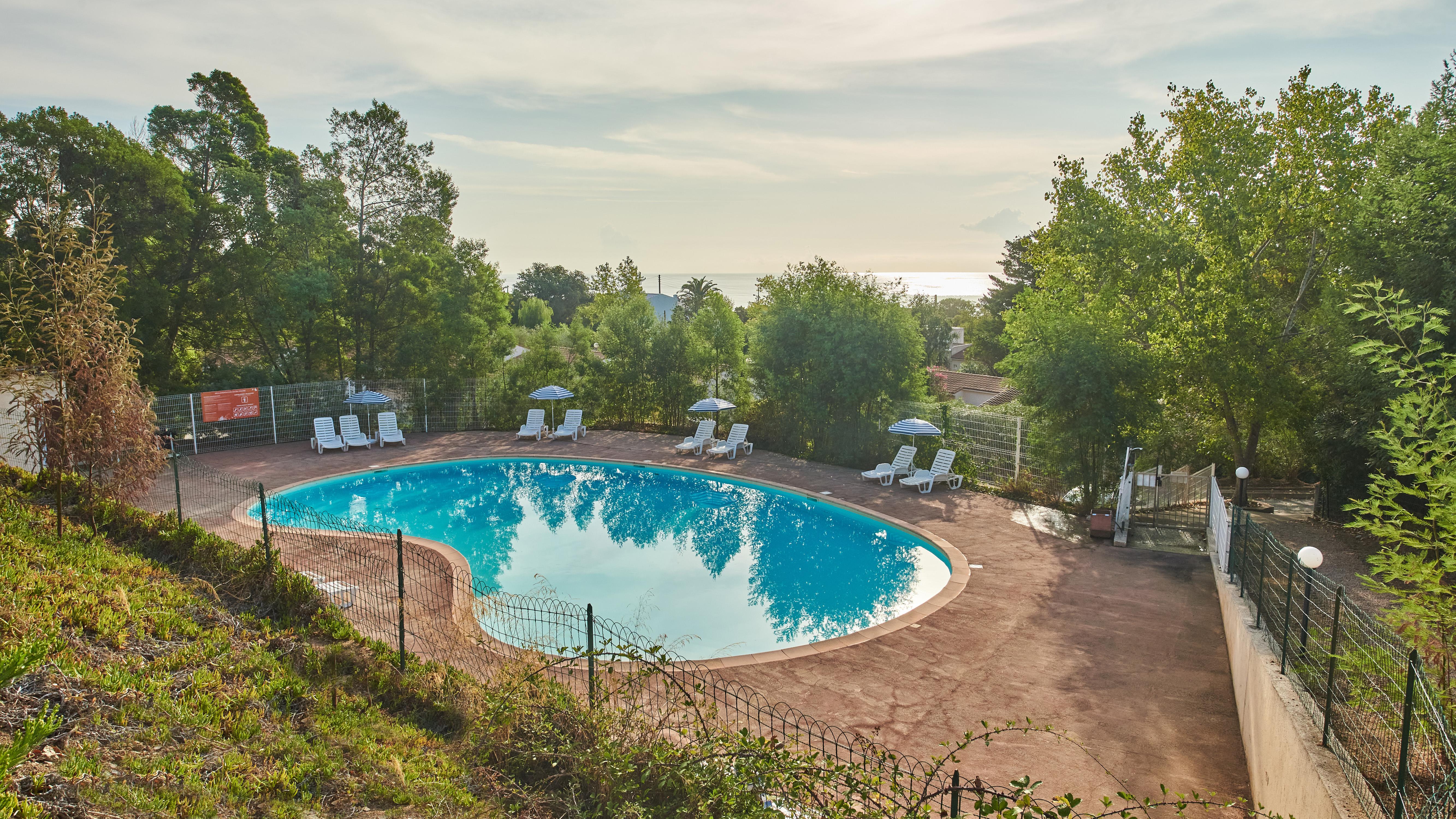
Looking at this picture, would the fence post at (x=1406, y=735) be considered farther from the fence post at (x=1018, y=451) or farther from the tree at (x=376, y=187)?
the tree at (x=376, y=187)

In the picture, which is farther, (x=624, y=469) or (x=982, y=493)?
(x=624, y=469)

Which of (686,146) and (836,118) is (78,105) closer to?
(686,146)

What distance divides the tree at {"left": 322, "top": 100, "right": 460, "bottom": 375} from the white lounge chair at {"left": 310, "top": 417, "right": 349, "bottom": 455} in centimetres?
353

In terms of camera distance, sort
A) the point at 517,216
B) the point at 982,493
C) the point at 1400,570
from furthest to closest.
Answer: the point at 517,216 < the point at 982,493 < the point at 1400,570

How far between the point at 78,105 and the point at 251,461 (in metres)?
8.28

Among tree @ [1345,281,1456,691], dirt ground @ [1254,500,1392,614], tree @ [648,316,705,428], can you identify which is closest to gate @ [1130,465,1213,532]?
dirt ground @ [1254,500,1392,614]

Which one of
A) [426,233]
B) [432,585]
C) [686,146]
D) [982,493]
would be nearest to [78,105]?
[426,233]

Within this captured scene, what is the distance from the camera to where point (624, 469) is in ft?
53.6

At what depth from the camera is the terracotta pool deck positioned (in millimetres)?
5258

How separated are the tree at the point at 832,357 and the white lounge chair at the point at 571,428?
4775 mm

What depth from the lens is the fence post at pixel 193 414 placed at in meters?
16.1

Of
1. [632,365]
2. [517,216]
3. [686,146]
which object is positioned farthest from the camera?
[517,216]

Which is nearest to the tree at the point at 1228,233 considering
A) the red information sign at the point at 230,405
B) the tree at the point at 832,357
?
the tree at the point at 832,357

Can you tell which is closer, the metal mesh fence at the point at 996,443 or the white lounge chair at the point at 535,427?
the metal mesh fence at the point at 996,443
